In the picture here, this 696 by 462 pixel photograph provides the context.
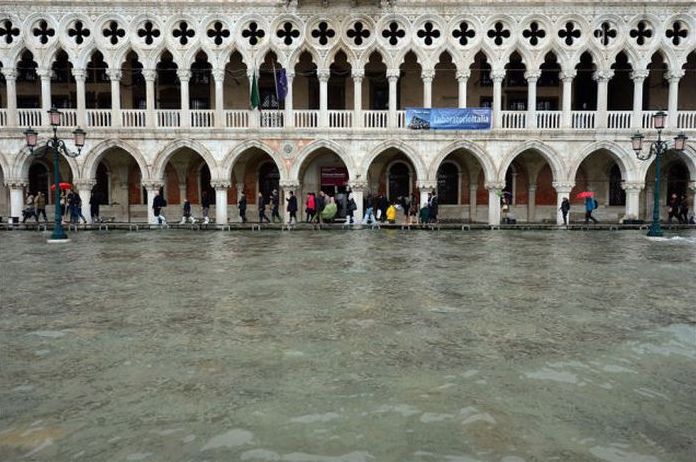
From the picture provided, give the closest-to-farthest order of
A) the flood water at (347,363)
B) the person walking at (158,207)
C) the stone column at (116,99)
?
the flood water at (347,363), the person walking at (158,207), the stone column at (116,99)

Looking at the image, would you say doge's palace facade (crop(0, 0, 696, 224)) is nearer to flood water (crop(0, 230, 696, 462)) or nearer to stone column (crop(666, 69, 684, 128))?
stone column (crop(666, 69, 684, 128))

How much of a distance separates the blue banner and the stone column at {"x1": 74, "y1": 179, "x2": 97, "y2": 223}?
13461 millimetres

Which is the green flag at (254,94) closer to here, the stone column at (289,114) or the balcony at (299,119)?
the balcony at (299,119)

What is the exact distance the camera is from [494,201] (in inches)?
969

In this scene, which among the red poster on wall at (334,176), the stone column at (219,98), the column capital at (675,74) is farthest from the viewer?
the red poster on wall at (334,176)

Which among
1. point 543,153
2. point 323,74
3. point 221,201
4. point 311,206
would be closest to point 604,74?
point 543,153

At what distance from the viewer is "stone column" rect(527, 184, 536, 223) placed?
27.0 meters

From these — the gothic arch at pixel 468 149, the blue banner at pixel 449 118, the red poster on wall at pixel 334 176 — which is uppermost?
the blue banner at pixel 449 118

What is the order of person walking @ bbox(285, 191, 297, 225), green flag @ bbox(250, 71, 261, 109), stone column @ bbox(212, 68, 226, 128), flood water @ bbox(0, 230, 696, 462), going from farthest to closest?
stone column @ bbox(212, 68, 226, 128)
person walking @ bbox(285, 191, 297, 225)
green flag @ bbox(250, 71, 261, 109)
flood water @ bbox(0, 230, 696, 462)

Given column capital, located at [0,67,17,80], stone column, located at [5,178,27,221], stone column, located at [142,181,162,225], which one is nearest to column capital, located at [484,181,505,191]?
stone column, located at [142,181,162,225]

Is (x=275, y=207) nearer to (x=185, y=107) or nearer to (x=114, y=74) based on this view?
(x=185, y=107)

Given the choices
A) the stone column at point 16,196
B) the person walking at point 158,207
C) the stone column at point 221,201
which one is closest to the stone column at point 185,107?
the stone column at point 221,201

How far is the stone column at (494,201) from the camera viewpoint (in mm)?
24391

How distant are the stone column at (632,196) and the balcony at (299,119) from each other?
2.31m
